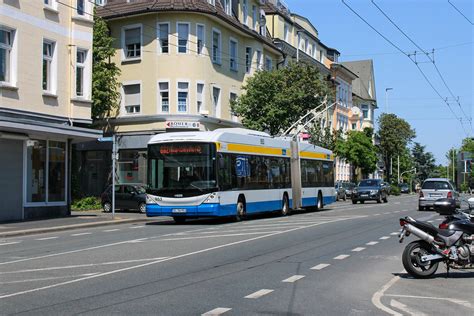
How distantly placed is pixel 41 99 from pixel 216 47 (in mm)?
17347

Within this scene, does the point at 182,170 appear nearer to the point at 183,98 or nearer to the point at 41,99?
the point at 41,99

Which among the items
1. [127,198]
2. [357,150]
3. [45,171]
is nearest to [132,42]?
[127,198]

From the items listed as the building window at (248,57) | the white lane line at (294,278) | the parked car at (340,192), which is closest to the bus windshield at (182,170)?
the white lane line at (294,278)

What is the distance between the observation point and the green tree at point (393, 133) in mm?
88625

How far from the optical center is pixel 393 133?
88.8 m

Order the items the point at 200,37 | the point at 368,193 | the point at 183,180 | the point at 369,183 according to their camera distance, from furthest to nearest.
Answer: the point at 369,183 < the point at 368,193 < the point at 200,37 < the point at 183,180

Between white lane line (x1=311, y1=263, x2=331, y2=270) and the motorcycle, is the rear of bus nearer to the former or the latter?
white lane line (x1=311, y1=263, x2=331, y2=270)

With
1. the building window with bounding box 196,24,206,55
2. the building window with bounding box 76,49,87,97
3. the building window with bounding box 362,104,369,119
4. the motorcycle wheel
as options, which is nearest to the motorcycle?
the motorcycle wheel

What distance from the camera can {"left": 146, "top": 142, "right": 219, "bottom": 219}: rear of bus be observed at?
70.6 feet

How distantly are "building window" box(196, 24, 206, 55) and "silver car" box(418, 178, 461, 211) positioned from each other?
1555 centimetres

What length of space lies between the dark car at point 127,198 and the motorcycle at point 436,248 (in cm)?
2209

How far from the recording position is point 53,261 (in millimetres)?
12477

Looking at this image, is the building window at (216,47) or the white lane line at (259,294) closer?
the white lane line at (259,294)

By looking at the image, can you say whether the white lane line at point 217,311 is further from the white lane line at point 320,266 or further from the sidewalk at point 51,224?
the sidewalk at point 51,224
